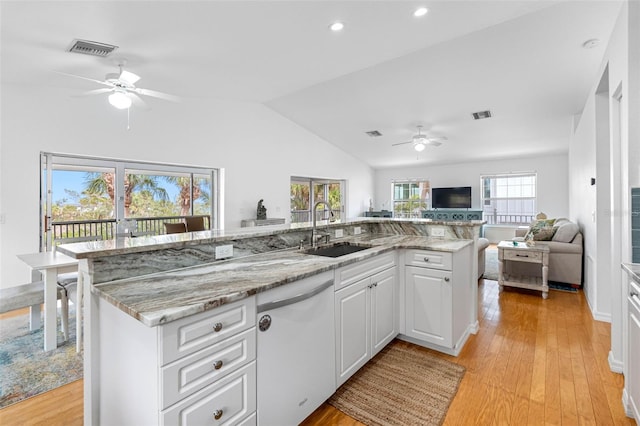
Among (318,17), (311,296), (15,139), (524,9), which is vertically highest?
(524,9)

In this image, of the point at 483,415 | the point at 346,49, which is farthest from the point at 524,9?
the point at 483,415

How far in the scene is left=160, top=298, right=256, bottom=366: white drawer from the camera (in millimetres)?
1067

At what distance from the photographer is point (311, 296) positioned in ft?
5.46

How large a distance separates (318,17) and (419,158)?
6.60 metres

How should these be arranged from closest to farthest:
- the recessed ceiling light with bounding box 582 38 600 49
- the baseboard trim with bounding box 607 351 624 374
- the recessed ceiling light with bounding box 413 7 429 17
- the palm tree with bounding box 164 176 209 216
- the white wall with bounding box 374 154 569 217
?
the baseboard trim with bounding box 607 351 624 374 → the recessed ceiling light with bounding box 413 7 429 17 → the recessed ceiling light with bounding box 582 38 600 49 → the palm tree with bounding box 164 176 209 216 → the white wall with bounding box 374 154 569 217

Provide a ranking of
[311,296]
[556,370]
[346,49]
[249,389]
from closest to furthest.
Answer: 1. [249,389]
2. [311,296]
3. [556,370]
4. [346,49]

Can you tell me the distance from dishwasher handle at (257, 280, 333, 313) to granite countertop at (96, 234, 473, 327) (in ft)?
0.28

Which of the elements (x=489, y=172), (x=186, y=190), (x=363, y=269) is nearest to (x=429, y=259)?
(x=363, y=269)

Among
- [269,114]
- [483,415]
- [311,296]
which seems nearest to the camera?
[311,296]

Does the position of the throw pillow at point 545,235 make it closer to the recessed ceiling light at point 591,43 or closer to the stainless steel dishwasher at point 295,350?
the recessed ceiling light at point 591,43

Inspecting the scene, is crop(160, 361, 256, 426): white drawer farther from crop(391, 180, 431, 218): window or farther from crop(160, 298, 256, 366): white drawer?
crop(391, 180, 431, 218): window

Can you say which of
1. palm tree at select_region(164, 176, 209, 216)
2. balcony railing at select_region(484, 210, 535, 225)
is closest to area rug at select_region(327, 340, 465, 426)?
palm tree at select_region(164, 176, 209, 216)

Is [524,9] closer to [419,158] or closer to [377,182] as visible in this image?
[419,158]

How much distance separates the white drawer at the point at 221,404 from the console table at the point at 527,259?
397 cm
